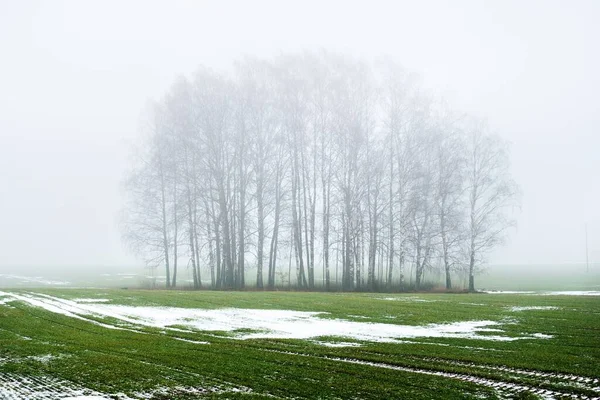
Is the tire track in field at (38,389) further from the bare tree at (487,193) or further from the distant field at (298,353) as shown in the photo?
the bare tree at (487,193)

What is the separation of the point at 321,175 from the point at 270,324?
24747 mm

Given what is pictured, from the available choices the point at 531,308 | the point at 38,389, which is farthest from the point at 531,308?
the point at 38,389

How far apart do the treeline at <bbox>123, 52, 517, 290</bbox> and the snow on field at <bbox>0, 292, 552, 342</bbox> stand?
18241mm

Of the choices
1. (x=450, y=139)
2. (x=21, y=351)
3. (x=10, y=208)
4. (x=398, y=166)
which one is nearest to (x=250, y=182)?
(x=398, y=166)

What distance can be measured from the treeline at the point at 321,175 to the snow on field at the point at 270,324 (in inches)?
718

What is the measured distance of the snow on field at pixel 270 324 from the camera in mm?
16781

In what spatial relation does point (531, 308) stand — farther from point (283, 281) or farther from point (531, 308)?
point (283, 281)

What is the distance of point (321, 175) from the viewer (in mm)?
43156

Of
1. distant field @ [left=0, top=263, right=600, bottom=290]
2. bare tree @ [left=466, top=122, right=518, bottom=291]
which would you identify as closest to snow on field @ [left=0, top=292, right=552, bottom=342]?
distant field @ [left=0, top=263, right=600, bottom=290]

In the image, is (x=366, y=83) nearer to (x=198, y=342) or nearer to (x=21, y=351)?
(x=198, y=342)

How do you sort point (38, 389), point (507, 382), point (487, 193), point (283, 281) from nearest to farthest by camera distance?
1. point (38, 389)
2. point (507, 382)
3. point (487, 193)
4. point (283, 281)

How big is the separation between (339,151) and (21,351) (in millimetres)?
32270

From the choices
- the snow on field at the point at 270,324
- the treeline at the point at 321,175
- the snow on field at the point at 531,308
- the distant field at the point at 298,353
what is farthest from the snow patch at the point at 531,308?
the treeline at the point at 321,175

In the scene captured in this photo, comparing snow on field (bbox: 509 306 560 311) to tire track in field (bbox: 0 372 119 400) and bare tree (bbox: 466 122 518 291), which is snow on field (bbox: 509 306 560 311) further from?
tire track in field (bbox: 0 372 119 400)
